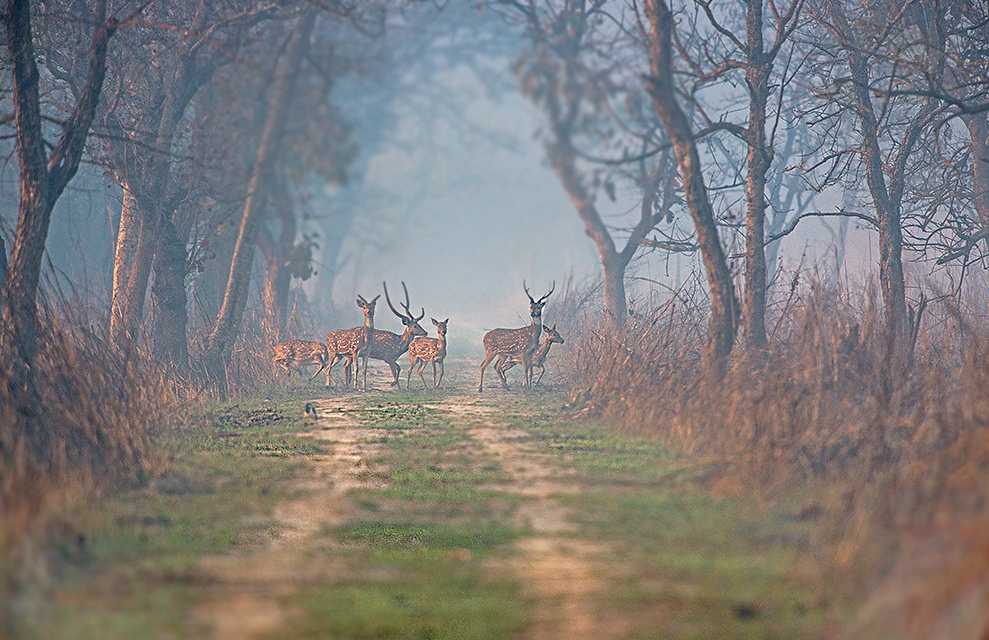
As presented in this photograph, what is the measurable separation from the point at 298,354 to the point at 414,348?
202 cm

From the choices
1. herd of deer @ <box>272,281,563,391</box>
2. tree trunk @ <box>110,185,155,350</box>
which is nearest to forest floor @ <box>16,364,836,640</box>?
tree trunk @ <box>110,185,155,350</box>

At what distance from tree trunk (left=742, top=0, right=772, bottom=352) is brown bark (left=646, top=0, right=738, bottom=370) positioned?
0.91 metres

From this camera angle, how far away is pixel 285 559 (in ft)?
23.4

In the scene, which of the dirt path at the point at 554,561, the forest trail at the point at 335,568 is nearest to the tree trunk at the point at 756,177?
the forest trail at the point at 335,568

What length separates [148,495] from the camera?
891 cm

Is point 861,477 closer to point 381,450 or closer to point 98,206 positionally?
point 381,450

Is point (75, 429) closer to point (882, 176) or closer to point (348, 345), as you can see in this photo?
point (882, 176)

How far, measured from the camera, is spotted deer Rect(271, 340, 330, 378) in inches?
773

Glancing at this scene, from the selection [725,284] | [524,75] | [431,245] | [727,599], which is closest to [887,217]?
[725,284]

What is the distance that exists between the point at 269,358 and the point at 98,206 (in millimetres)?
11012

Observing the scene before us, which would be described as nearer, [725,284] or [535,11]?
[725,284]

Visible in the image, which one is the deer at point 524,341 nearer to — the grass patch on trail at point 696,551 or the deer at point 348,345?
the deer at point 348,345

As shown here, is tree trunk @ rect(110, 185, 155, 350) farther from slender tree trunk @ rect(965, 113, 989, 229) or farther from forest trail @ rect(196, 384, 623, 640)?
slender tree trunk @ rect(965, 113, 989, 229)

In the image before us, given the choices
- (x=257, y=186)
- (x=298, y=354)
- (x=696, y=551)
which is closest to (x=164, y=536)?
(x=696, y=551)
